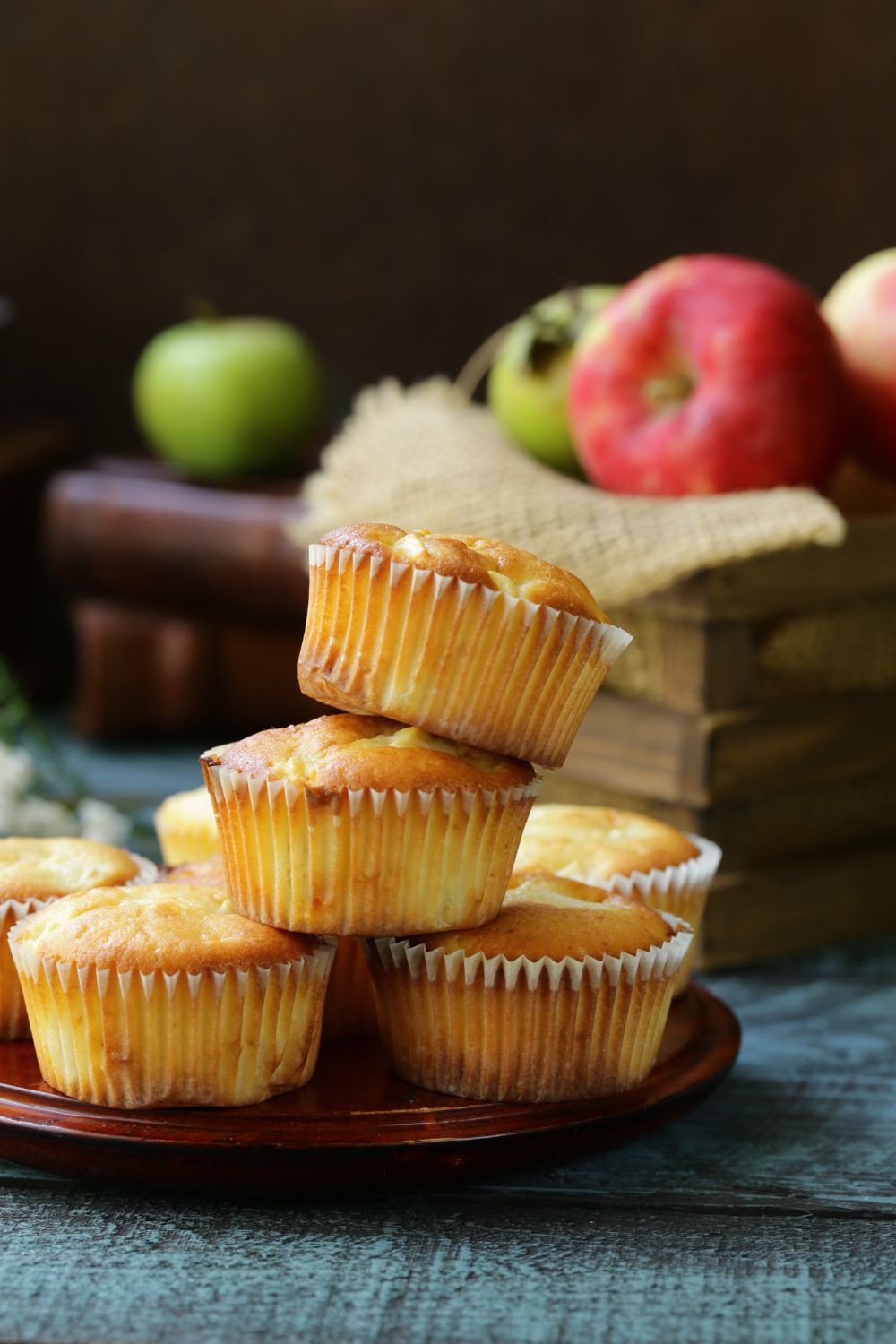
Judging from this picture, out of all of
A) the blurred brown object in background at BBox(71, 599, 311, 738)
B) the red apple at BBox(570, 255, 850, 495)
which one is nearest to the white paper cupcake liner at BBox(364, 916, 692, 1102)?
the red apple at BBox(570, 255, 850, 495)

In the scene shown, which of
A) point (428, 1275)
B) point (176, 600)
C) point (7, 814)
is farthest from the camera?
point (176, 600)

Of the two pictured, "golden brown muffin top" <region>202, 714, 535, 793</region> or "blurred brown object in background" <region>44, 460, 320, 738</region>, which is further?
"blurred brown object in background" <region>44, 460, 320, 738</region>

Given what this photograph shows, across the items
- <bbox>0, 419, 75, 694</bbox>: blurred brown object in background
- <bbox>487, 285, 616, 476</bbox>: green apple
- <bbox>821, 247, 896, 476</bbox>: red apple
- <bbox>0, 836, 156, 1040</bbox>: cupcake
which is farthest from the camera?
<bbox>0, 419, 75, 694</bbox>: blurred brown object in background

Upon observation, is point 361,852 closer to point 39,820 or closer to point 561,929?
point 561,929

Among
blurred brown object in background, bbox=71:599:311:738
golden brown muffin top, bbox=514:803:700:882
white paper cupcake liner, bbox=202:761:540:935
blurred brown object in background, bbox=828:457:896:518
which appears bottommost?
blurred brown object in background, bbox=71:599:311:738

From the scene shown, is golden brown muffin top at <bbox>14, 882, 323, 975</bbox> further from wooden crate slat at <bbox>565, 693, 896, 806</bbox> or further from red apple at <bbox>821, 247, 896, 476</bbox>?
red apple at <bbox>821, 247, 896, 476</bbox>

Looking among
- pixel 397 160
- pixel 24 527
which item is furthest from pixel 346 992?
pixel 397 160

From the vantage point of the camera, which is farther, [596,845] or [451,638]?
[596,845]
